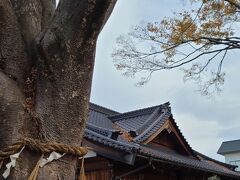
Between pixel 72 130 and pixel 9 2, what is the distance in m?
0.80

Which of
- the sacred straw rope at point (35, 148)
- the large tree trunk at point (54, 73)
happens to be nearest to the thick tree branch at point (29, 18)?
the large tree trunk at point (54, 73)

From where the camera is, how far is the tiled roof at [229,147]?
34031mm

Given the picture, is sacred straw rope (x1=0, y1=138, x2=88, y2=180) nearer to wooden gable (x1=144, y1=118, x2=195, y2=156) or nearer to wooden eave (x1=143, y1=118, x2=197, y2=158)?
wooden eave (x1=143, y1=118, x2=197, y2=158)

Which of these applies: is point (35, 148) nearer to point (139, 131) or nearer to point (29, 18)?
point (29, 18)

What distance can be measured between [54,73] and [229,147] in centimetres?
3503

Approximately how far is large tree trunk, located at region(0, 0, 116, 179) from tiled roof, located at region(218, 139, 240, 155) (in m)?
34.0

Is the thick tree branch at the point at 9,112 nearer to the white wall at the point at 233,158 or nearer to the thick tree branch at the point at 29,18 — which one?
the thick tree branch at the point at 29,18

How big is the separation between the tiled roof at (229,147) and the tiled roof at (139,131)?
20.4m

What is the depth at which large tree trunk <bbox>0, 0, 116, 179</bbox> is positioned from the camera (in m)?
1.85

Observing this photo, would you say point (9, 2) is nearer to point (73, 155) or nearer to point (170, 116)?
point (73, 155)

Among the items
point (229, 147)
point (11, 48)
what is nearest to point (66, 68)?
point (11, 48)

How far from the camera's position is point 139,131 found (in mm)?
9898

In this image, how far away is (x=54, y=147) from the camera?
180cm

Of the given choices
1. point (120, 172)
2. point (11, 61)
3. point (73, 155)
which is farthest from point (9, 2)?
point (120, 172)
